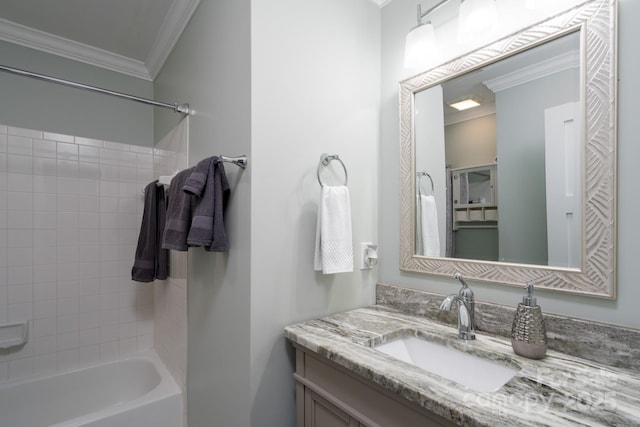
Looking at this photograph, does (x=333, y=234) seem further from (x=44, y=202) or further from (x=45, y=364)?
(x=45, y=364)

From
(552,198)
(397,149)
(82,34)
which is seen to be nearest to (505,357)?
(552,198)

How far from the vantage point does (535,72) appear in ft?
3.33

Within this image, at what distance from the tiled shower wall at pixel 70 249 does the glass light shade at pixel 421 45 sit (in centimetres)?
205

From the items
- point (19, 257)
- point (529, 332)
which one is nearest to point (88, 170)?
point (19, 257)

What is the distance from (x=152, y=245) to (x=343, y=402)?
1539 mm

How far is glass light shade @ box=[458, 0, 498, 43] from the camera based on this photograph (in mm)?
1025

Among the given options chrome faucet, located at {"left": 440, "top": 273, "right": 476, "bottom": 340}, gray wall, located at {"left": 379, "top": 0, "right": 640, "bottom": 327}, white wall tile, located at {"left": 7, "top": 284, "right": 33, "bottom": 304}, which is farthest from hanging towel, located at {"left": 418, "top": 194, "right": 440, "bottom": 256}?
white wall tile, located at {"left": 7, "top": 284, "right": 33, "bottom": 304}

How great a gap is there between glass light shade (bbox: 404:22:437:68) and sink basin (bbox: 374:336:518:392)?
112 cm

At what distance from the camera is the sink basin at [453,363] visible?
2.87ft

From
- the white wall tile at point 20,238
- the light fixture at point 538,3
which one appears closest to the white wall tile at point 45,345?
the white wall tile at point 20,238

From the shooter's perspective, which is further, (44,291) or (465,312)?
(44,291)

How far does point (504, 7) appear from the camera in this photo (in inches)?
42.2

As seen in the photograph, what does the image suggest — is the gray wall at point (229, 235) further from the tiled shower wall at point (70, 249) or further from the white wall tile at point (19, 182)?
the white wall tile at point (19, 182)

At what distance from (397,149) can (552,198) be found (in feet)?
2.13
